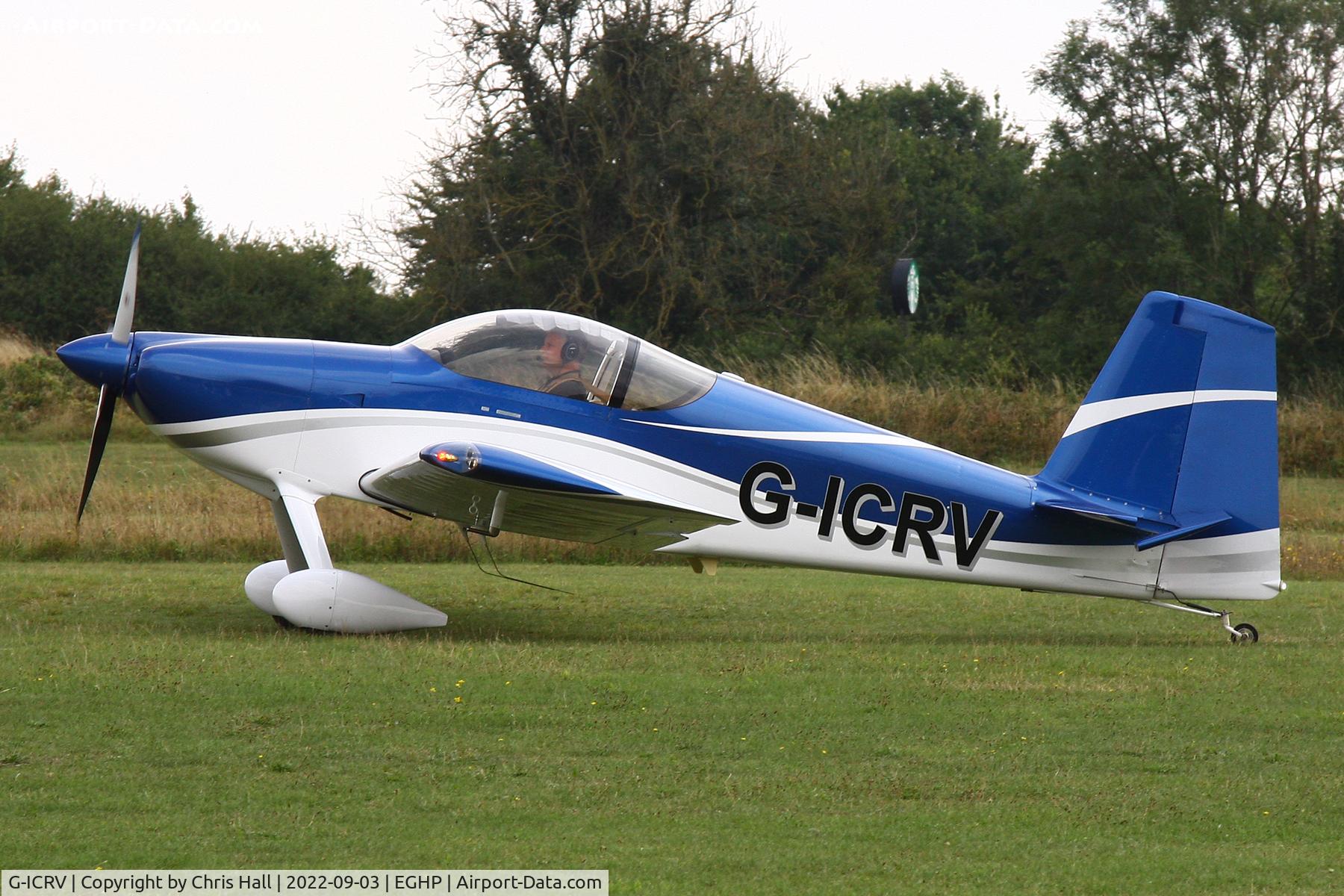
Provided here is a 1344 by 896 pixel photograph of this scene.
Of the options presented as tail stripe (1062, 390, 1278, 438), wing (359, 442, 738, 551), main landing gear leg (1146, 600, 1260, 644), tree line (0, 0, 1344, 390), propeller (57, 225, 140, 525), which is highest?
tree line (0, 0, 1344, 390)

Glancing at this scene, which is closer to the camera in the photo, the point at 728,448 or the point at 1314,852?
the point at 1314,852

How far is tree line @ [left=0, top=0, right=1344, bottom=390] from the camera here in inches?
1203

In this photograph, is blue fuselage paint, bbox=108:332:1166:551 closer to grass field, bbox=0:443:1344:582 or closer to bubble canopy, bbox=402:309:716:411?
bubble canopy, bbox=402:309:716:411

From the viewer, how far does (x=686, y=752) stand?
565 cm

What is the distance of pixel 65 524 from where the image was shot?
13.2 metres

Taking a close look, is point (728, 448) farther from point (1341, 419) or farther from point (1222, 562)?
point (1341, 419)

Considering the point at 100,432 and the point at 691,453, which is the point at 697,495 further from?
the point at 100,432

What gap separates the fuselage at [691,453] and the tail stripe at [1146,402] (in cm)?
66

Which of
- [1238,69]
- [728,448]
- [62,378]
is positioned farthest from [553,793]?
[1238,69]

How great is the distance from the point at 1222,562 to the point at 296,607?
19.6 ft

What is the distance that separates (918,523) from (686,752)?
3.67m

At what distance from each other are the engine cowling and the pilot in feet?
5.41

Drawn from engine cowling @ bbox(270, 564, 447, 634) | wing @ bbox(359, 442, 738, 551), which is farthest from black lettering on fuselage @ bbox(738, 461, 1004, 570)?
engine cowling @ bbox(270, 564, 447, 634)

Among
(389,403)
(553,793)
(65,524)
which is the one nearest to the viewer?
(553,793)
